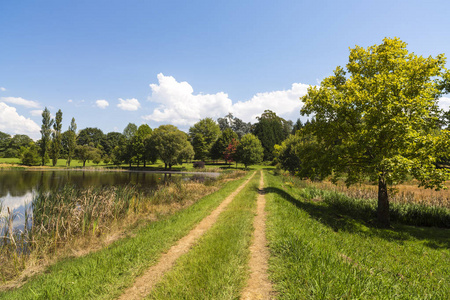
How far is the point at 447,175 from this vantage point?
980 centimetres

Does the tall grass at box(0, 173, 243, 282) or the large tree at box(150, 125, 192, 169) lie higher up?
the large tree at box(150, 125, 192, 169)

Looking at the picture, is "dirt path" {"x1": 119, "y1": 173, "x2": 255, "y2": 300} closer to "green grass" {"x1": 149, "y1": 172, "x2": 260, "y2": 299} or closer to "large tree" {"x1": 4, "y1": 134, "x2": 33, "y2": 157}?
"green grass" {"x1": 149, "y1": 172, "x2": 260, "y2": 299}

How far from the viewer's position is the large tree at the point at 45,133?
5900 centimetres

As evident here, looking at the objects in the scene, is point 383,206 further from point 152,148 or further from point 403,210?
point 152,148

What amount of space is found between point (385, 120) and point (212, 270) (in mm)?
11236

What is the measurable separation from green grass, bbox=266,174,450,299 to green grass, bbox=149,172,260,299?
2.85 ft

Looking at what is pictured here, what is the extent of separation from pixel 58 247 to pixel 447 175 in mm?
17857

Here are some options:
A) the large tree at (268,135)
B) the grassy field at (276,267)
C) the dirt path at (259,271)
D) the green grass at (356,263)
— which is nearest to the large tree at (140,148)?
the large tree at (268,135)

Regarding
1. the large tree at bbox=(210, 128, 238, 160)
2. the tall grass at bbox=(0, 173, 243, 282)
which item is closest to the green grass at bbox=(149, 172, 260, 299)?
the tall grass at bbox=(0, 173, 243, 282)

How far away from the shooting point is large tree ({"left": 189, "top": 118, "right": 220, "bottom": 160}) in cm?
Result: 7812

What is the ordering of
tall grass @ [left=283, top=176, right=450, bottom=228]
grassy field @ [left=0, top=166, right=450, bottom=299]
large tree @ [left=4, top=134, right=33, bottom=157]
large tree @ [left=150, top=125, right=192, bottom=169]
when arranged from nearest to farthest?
grassy field @ [left=0, top=166, right=450, bottom=299] < tall grass @ [left=283, top=176, right=450, bottom=228] < large tree @ [left=150, top=125, right=192, bottom=169] < large tree @ [left=4, top=134, right=33, bottom=157]

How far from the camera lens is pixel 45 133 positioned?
5909cm

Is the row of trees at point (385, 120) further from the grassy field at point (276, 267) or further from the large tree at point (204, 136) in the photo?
the large tree at point (204, 136)

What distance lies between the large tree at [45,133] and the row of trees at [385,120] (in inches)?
2856
